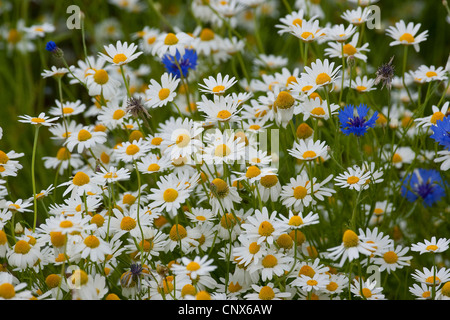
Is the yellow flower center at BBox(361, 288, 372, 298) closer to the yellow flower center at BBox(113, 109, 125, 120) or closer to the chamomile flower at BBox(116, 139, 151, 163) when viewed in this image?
the chamomile flower at BBox(116, 139, 151, 163)

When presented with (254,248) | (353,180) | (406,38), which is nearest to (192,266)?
(254,248)

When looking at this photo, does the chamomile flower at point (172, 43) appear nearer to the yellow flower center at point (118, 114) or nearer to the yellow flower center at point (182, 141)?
the yellow flower center at point (118, 114)

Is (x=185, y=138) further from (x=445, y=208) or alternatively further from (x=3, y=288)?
(x=445, y=208)

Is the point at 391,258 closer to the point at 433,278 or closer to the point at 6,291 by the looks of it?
the point at 433,278

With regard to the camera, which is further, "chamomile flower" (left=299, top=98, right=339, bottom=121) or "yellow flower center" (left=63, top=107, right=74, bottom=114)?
"yellow flower center" (left=63, top=107, right=74, bottom=114)

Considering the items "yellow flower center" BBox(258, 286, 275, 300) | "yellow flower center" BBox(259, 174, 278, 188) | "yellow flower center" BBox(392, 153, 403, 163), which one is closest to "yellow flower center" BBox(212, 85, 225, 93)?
"yellow flower center" BBox(259, 174, 278, 188)

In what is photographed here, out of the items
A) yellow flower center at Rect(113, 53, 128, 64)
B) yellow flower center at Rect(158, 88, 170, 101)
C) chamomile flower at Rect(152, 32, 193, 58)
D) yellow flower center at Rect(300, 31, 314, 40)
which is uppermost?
chamomile flower at Rect(152, 32, 193, 58)
